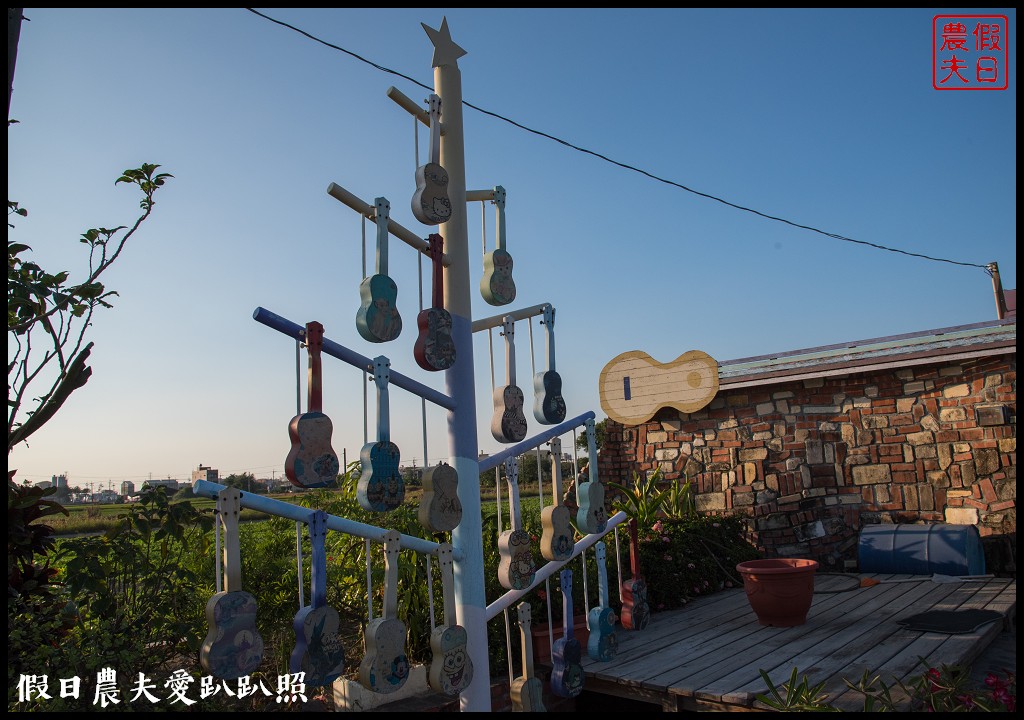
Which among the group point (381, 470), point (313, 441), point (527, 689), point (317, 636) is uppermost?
point (313, 441)

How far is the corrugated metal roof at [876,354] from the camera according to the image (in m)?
6.86

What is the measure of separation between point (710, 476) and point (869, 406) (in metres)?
1.72

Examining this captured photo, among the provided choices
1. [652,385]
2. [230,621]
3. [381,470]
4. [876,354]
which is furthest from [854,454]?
[230,621]

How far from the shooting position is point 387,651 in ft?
8.92

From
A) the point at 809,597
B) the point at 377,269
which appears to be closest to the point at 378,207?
the point at 377,269

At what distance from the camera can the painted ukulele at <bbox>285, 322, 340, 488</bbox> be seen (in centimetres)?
241

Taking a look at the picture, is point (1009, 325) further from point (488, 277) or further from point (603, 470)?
point (488, 277)

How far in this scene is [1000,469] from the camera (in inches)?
266

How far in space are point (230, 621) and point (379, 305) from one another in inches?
45.5

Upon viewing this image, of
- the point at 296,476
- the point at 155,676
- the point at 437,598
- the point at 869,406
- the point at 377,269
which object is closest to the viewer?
the point at 296,476

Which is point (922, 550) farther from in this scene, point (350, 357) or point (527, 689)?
point (350, 357)

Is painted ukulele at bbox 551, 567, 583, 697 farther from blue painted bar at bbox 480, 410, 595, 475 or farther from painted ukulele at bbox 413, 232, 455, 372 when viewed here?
painted ukulele at bbox 413, 232, 455, 372

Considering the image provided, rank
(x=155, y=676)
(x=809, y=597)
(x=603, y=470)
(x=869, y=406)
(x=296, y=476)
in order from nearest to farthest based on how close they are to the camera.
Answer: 1. (x=296, y=476)
2. (x=155, y=676)
3. (x=809, y=597)
4. (x=869, y=406)
5. (x=603, y=470)

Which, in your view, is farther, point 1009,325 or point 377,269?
point 1009,325
